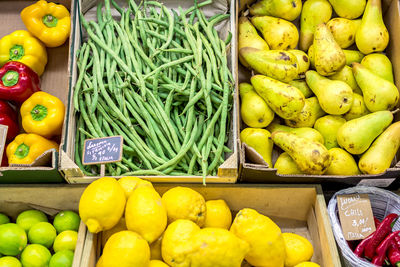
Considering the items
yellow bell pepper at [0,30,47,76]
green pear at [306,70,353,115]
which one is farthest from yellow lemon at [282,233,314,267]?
yellow bell pepper at [0,30,47,76]

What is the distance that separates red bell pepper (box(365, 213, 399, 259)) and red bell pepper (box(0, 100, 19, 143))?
176 cm

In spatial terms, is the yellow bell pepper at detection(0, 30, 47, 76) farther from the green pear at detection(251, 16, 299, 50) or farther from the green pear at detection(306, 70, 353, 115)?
the green pear at detection(306, 70, 353, 115)

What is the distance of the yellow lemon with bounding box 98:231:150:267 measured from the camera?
1.13 meters

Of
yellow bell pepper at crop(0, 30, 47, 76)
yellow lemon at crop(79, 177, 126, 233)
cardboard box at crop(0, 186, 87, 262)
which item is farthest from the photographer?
yellow bell pepper at crop(0, 30, 47, 76)

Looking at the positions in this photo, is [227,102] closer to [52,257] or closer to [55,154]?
[55,154]

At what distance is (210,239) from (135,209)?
275 millimetres

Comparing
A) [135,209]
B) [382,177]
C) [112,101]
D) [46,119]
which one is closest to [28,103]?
[46,119]

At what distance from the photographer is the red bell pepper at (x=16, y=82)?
188cm

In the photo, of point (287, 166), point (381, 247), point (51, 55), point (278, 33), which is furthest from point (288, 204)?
point (51, 55)

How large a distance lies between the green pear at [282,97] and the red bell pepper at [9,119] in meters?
1.27

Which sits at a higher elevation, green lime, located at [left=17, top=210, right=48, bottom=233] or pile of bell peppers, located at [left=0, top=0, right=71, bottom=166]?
pile of bell peppers, located at [left=0, top=0, right=71, bottom=166]

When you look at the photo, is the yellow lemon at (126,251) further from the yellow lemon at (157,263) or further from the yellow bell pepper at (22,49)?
the yellow bell pepper at (22,49)

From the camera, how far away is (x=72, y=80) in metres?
1.76

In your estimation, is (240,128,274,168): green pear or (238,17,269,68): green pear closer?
(240,128,274,168): green pear
